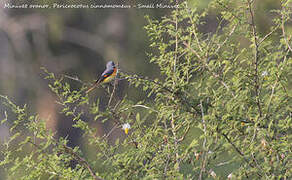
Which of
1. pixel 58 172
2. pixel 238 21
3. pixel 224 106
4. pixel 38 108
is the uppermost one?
pixel 238 21

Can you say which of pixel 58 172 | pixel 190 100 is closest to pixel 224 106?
pixel 190 100

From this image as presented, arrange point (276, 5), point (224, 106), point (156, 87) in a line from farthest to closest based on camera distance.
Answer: point (276, 5) → point (156, 87) → point (224, 106)

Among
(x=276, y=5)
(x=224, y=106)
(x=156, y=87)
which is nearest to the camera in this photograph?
(x=224, y=106)

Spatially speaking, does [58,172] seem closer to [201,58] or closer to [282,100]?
[201,58]

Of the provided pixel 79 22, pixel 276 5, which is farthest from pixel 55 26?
pixel 276 5

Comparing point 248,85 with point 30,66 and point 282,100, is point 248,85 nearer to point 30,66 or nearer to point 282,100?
point 282,100

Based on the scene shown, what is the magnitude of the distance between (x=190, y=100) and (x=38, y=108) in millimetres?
4808

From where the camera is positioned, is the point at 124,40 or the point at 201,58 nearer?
the point at 201,58

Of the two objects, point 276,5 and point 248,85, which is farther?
point 276,5

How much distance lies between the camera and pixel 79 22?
261 inches

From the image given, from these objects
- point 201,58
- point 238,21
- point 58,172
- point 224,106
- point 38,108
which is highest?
point 238,21

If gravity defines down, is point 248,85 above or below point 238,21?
below

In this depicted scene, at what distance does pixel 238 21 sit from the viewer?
78.6 inches

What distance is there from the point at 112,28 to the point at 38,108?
165 cm
